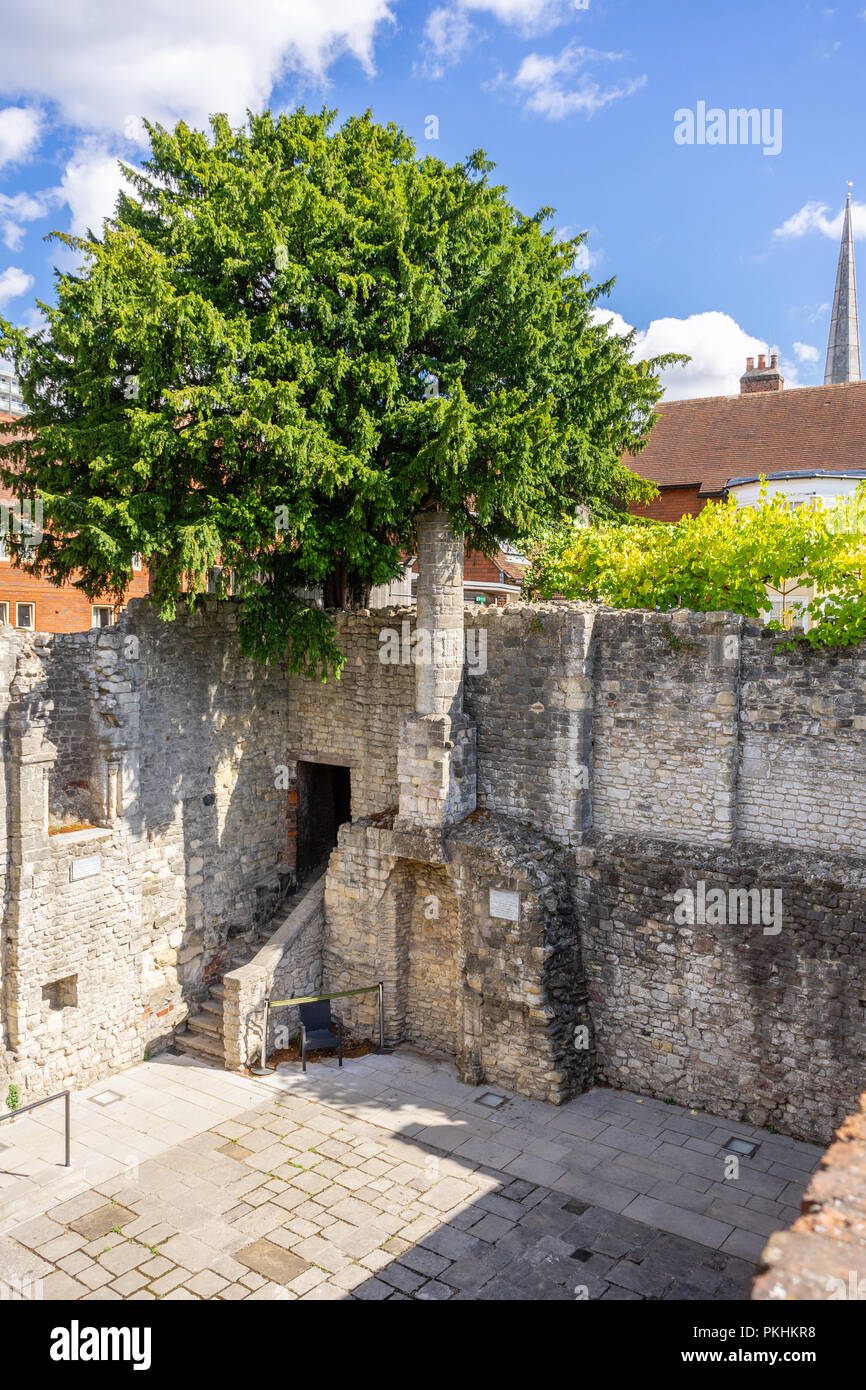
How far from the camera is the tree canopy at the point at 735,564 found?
978 centimetres

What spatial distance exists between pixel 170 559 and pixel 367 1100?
6.89 m

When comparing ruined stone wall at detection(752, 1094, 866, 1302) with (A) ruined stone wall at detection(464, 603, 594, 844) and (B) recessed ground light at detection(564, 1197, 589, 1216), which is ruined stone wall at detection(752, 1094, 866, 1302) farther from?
(A) ruined stone wall at detection(464, 603, 594, 844)

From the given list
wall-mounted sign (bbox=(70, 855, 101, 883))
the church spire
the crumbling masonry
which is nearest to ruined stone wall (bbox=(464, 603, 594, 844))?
the crumbling masonry

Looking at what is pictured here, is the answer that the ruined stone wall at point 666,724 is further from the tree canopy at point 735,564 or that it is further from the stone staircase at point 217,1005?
the stone staircase at point 217,1005

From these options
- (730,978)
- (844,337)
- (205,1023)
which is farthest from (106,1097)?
(844,337)

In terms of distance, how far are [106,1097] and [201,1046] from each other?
1.43m

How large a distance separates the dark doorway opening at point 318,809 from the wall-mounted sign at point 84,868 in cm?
367

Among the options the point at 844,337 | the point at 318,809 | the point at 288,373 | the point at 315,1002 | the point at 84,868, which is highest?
the point at 844,337

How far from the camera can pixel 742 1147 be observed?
10227mm

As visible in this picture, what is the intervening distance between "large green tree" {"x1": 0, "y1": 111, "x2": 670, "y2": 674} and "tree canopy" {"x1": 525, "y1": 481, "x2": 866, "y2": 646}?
42.4 inches

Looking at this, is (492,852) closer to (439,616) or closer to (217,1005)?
(439,616)

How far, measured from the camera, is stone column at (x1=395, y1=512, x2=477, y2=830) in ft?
39.5

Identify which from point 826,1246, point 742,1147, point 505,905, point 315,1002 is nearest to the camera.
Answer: point 826,1246

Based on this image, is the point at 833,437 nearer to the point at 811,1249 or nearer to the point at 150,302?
the point at 150,302
